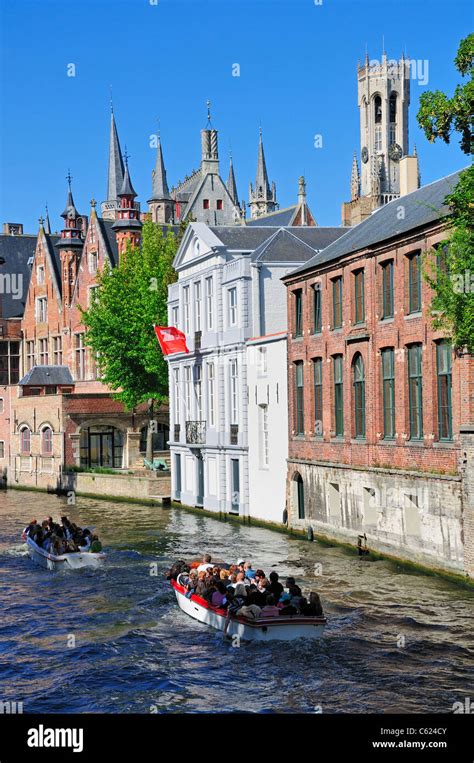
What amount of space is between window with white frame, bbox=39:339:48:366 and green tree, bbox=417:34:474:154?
203ft

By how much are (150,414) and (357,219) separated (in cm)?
1887

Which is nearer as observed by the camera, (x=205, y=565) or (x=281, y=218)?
(x=205, y=565)

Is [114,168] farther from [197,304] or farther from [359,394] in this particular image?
[359,394]

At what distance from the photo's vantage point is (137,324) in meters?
62.7

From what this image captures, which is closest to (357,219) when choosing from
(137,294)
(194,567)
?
(137,294)

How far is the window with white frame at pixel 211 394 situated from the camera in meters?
52.0

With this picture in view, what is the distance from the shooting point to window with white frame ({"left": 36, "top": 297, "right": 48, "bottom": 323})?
286 feet

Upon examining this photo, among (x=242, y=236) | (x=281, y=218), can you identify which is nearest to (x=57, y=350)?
(x=281, y=218)

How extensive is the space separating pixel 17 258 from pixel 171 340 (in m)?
47.0

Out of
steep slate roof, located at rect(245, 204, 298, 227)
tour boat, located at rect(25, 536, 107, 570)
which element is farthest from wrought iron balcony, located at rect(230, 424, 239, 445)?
steep slate roof, located at rect(245, 204, 298, 227)

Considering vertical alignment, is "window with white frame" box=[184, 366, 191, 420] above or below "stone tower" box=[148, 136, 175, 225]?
below

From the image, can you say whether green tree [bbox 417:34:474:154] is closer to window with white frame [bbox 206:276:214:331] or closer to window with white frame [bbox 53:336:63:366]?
window with white frame [bbox 206:276:214:331]

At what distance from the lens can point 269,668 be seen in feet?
74.3
